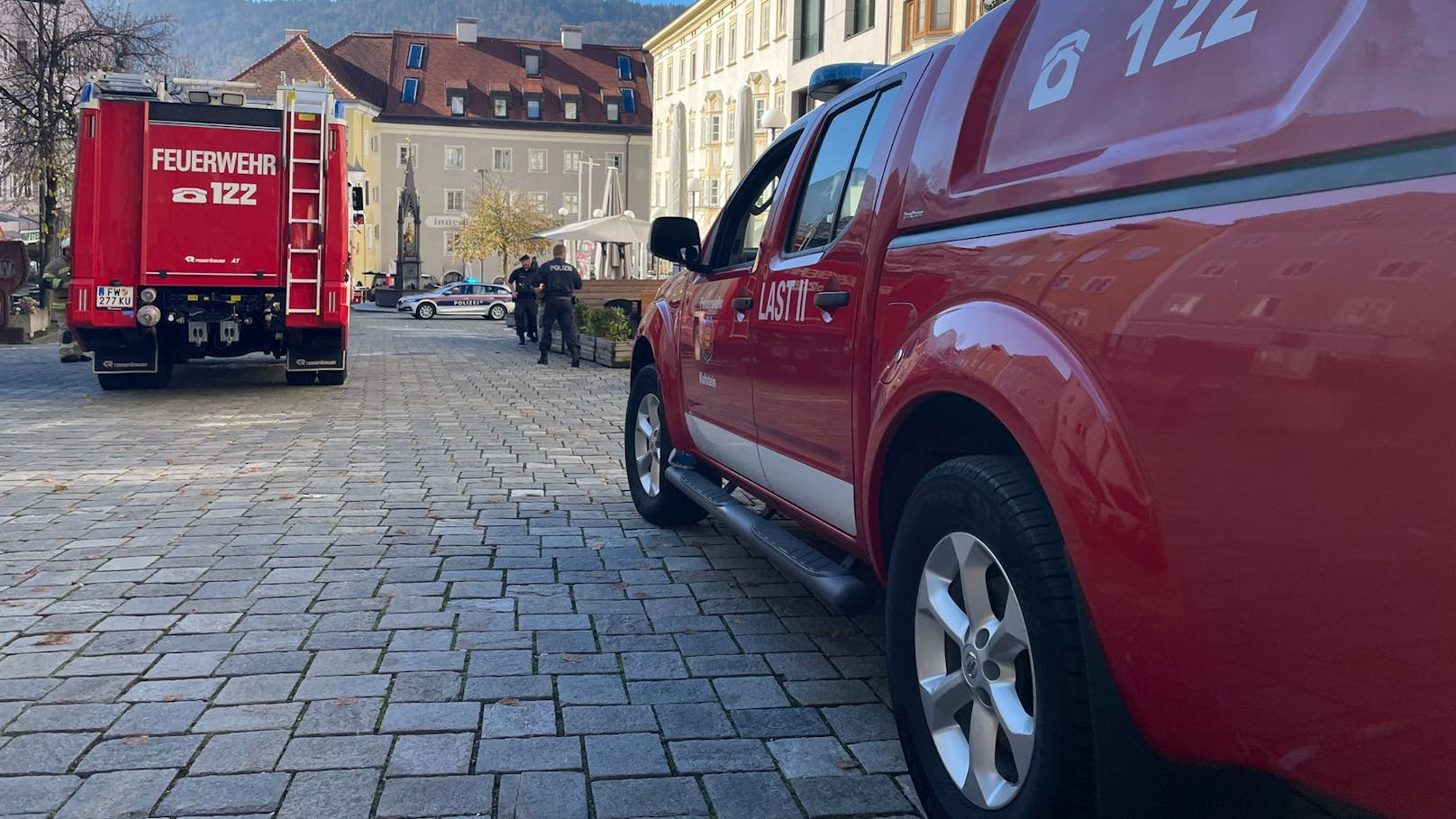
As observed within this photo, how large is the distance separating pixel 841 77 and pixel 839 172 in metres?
0.50

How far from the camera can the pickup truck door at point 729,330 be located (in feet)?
15.5

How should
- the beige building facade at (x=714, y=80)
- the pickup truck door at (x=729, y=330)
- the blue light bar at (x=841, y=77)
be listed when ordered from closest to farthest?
the blue light bar at (x=841, y=77) → the pickup truck door at (x=729, y=330) → the beige building facade at (x=714, y=80)

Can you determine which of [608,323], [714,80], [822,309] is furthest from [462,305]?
[822,309]

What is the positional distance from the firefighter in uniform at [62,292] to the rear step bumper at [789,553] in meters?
14.1

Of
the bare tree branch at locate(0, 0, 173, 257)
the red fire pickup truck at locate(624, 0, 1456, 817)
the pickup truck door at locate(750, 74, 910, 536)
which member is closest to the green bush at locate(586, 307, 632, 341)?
the bare tree branch at locate(0, 0, 173, 257)

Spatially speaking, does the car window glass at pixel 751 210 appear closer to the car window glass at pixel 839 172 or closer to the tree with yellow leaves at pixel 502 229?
the car window glass at pixel 839 172

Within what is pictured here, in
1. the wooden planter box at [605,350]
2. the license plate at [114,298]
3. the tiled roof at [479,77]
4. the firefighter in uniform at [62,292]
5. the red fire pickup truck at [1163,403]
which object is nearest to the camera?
the red fire pickup truck at [1163,403]

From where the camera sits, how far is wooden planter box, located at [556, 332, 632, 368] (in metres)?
17.7

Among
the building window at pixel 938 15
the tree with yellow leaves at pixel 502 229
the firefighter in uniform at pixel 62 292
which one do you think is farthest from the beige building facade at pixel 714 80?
the firefighter in uniform at pixel 62 292

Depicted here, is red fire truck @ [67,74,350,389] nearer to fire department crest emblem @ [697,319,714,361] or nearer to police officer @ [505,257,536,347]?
fire department crest emblem @ [697,319,714,361]

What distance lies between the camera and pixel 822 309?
3789mm

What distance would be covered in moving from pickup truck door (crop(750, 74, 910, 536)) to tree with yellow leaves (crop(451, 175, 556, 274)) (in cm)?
6421

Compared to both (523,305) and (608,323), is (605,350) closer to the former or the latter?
(608,323)

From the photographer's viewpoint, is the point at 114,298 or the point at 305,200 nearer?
the point at 114,298
